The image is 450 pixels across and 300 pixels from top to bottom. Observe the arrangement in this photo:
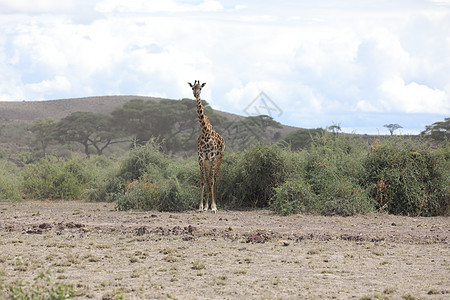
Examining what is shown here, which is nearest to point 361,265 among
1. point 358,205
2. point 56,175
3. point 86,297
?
point 86,297

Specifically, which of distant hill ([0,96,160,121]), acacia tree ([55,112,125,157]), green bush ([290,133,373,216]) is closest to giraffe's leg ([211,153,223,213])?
green bush ([290,133,373,216])

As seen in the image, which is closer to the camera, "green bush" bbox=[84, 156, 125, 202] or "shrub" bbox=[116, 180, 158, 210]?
"shrub" bbox=[116, 180, 158, 210]

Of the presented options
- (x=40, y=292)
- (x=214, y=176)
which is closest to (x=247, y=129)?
(x=214, y=176)

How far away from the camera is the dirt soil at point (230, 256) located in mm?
6098

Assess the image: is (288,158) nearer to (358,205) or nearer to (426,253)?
(358,205)

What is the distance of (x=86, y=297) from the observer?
5.79 m

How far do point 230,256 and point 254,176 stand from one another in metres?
6.66

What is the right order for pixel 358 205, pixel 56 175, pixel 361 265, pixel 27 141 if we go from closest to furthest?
pixel 361 265
pixel 358 205
pixel 56 175
pixel 27 141

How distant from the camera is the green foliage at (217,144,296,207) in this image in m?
14.4

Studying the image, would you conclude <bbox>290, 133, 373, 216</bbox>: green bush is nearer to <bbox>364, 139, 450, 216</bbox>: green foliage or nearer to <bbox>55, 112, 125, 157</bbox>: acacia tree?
<bbox>364, 139, 450, 216</bbox>: green foliage

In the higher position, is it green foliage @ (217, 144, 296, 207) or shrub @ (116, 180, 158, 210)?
green foliage @ (217, 144, 296, 207)

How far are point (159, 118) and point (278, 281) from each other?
3760 centimetres

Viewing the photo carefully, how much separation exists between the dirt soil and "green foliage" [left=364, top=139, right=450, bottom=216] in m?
0.95

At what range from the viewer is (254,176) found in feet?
47.4
